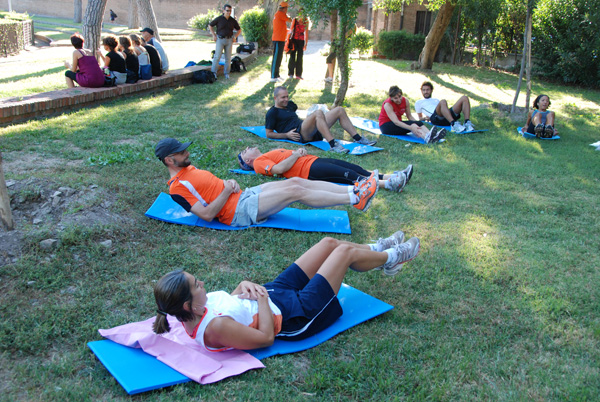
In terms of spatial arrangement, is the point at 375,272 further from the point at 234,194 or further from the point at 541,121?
the point at 541,121

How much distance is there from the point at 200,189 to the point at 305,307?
6.16 feet

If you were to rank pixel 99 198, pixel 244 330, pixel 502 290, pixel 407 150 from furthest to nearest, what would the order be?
1. pixel 407 150
2. pixel 99 198
3. pixel 502 290
4. pixel 244 330

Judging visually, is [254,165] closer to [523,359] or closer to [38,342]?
[38,342]

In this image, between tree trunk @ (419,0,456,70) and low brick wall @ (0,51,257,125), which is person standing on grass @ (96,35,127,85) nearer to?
low brick wall @ (0,51,257,125)

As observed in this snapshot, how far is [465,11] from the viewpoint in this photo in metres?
17.5

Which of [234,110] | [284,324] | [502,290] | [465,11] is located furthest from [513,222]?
[465,11]

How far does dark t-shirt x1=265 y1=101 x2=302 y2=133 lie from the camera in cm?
732

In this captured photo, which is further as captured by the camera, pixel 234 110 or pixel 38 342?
pixel 234 110

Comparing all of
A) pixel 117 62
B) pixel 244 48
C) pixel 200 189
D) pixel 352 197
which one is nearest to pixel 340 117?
pixel 352 197

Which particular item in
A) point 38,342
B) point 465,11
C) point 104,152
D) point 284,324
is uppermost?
point 465,11

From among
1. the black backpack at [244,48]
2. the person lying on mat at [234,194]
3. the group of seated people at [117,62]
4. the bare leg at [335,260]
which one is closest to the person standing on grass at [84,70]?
the group of seated people at [117,62]

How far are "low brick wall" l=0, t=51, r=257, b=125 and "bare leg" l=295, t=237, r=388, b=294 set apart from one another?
600cm

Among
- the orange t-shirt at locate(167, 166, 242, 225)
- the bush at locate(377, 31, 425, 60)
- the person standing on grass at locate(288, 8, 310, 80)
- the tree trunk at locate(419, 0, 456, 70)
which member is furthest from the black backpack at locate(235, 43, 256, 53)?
the orange t-shirt at locate(167, 166, 242, 225)

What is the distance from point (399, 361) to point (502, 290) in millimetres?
1298
